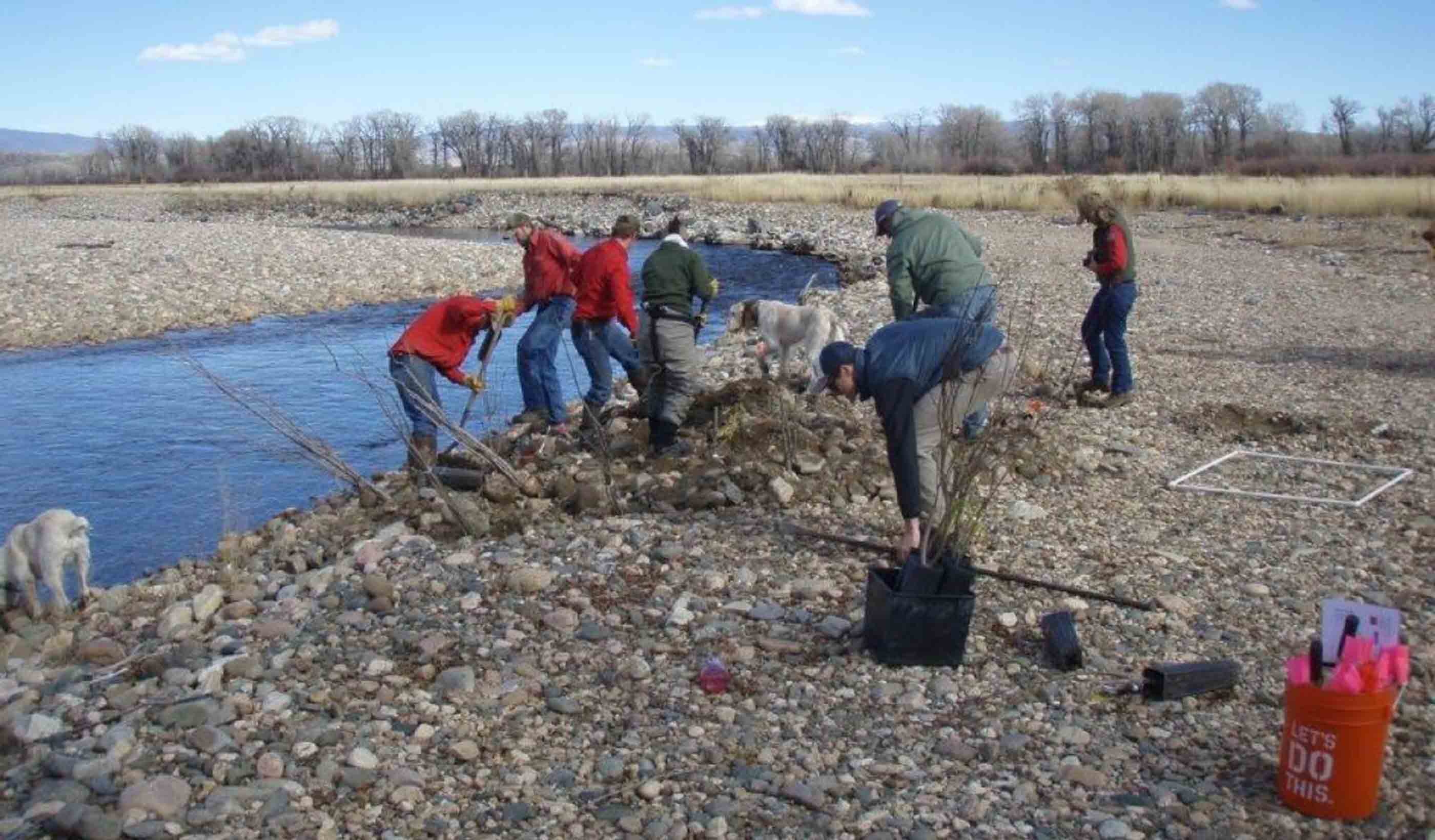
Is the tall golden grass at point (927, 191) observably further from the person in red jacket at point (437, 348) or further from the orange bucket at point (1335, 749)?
the orange bucket at point (1335, 749)

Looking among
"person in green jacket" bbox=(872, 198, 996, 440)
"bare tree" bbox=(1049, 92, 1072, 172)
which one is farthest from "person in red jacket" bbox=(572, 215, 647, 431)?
"bare tree" bbox=(1049, 92, 1072, 172)

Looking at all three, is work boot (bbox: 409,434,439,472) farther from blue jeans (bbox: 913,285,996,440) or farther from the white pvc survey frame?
the white pvc survey frame

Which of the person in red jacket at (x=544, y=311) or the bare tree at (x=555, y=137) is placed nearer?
the person in red jacket at (x=544, y=311)

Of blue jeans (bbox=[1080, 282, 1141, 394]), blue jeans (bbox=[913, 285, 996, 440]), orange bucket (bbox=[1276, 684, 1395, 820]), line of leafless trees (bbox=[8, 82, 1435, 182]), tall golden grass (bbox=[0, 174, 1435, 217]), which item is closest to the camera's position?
orange bucket (bbox=[1276, 684, 1395, 820])

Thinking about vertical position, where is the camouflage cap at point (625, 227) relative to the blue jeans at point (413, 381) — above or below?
above

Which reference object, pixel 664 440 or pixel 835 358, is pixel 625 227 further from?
pixel 835 358

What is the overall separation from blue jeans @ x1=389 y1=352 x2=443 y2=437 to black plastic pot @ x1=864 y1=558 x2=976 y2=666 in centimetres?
444

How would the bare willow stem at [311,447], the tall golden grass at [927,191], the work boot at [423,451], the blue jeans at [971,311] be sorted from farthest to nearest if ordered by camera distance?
the tall golden grass at [927,191] → the work boot at [423,451] → the bare willow stem at [311,447] → the blue jeans at [971,311]

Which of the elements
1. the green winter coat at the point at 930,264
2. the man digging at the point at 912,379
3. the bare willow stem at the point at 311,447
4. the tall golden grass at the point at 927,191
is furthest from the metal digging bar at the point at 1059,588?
the tall golden grass at the point at 927,191

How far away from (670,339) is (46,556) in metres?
4.09

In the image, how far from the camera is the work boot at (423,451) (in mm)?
8695

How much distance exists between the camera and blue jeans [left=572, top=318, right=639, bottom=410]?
394 inches

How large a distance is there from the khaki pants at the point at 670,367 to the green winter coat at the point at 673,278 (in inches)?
5.0

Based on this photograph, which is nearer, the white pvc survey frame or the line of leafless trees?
the white pvc survey frame
